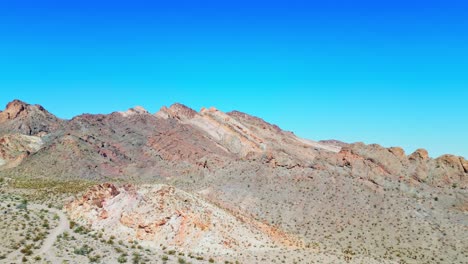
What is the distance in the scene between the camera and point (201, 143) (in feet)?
364

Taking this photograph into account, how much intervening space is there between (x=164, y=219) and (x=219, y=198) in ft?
77.3

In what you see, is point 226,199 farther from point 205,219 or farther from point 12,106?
point 12,106

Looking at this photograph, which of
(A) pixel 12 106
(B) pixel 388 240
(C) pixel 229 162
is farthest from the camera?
(A) pixel 12 106

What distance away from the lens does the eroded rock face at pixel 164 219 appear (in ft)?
141

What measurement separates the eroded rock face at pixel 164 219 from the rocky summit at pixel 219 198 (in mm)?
120

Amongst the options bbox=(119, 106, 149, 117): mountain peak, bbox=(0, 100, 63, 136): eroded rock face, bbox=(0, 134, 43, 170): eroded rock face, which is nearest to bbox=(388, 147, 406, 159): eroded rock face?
bbox=(0, 134, 43, 170): eroded rock face

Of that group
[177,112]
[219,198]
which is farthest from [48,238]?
[177,112]

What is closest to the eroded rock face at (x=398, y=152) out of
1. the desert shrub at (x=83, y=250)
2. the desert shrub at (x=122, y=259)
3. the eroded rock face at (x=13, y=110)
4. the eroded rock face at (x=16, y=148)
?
the desert shrub at (x=122, y=259)

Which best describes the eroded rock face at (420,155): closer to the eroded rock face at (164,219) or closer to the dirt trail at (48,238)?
the eroded rock face at (164,219)

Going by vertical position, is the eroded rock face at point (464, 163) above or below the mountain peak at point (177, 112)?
below

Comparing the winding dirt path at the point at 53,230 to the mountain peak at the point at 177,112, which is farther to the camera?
the mountain peak at the point at 177,112

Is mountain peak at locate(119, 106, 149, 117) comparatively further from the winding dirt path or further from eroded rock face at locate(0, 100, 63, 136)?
the winding dirt path

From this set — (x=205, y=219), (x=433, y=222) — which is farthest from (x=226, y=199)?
(x=433, y=222)

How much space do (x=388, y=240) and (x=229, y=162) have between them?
112ft
